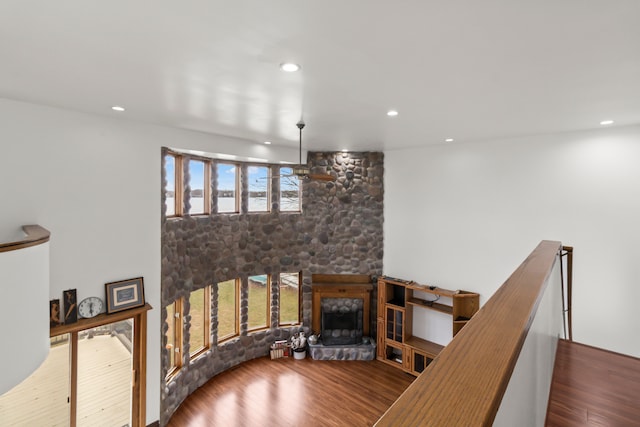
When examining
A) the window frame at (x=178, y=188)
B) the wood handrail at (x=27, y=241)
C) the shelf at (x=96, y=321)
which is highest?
the window frame at (x=178, y=188)

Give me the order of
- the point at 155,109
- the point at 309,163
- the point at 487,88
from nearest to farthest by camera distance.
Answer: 1. the point at 487,88
2. the point at 155,109
3. the point at 309,163

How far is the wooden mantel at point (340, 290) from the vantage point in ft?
23.5

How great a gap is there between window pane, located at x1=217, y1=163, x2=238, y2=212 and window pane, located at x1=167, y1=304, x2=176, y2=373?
1.92 m

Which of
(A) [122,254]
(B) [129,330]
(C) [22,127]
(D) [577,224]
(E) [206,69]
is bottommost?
(B) [129,330]

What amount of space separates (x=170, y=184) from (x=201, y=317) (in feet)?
8.52

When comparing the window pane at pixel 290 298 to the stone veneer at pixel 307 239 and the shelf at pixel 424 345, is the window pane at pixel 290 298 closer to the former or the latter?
the stone veneer at pixel 307 239

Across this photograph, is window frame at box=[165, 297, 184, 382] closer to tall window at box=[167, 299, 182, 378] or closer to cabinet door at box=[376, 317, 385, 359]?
tall window at box=[167, 299, 182, 378]

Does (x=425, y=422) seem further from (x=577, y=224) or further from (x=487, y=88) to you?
(x=577, y=224)

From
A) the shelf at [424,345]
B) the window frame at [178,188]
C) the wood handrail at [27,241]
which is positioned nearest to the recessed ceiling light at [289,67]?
the wood handrail at [27,241]

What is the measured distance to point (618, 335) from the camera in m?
4.49

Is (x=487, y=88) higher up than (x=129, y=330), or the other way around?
(x=487, y=88)

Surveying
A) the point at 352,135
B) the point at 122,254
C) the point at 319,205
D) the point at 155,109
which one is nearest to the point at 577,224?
the point at 352,135

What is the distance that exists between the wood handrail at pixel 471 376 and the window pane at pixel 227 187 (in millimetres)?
5749

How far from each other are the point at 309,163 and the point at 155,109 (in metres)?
3.74
